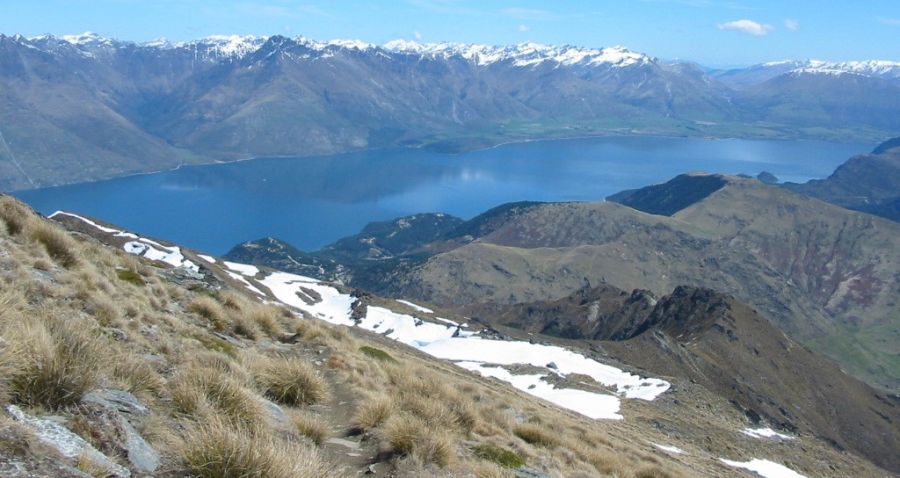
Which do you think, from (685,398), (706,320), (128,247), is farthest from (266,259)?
(685,398)

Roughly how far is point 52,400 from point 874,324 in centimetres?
23353

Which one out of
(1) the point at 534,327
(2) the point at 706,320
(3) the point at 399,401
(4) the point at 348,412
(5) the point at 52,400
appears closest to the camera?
(5) the point at 52,400

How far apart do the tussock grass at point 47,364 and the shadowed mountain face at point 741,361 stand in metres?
55.2

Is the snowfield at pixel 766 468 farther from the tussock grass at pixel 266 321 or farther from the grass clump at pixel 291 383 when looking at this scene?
the grass clump at pixel 291 383

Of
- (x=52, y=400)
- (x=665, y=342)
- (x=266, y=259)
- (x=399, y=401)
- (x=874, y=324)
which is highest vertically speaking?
(x=52, y=400)

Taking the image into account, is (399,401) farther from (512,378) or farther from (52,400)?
(512,378)

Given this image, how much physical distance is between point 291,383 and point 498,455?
3.49m

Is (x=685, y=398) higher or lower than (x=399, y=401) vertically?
lower

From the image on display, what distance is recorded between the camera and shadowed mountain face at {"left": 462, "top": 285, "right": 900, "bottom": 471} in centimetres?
7112

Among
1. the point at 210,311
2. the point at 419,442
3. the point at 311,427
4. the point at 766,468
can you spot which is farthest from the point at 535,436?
the point at 766,468

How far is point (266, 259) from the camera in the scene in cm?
19050

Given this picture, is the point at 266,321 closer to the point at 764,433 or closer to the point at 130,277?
the point at 130,277

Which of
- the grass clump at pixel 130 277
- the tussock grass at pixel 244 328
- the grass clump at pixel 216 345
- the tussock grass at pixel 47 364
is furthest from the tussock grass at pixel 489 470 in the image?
the grass clump at pixel 130 277

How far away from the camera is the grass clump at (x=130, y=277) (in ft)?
49.8
